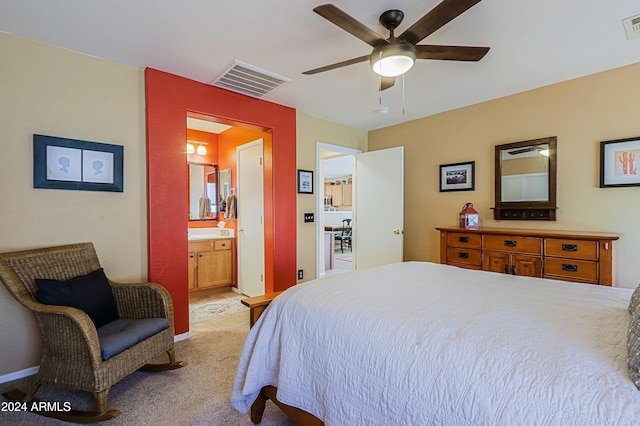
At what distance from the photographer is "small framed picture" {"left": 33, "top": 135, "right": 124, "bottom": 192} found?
7.23 ft

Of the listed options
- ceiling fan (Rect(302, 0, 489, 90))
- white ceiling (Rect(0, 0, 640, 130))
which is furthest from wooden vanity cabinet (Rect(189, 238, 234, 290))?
ceiling fan (Rect(302, 0, 489, 90))

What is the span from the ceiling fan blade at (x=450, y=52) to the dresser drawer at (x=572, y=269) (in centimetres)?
187

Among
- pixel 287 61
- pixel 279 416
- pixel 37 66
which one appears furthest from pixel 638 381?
pixel 37 66

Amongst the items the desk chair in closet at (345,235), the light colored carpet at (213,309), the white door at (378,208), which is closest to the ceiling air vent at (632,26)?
the white door at (378,208)

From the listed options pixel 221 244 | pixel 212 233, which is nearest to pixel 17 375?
pixel 221 244

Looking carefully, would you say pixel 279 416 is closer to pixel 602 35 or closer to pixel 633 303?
pixel 633 303

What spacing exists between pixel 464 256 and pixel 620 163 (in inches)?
59.4

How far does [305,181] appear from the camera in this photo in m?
3.85

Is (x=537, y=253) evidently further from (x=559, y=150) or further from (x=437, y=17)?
(x=437, y=17)

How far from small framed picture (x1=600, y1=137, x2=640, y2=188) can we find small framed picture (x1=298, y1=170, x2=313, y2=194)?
9.54 ft

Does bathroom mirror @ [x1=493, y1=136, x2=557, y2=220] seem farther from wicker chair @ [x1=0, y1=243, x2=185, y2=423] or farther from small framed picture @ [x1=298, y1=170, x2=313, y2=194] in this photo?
wicker chair @ [x1=0, y1=243, x2=185, y2=423]

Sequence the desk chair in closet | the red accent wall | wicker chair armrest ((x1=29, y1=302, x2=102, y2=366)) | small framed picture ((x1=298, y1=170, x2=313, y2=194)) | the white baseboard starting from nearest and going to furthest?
wicker chair armrest ((x1=29, y1=302, x2=102, y2=366)) → the white baseboard → the red accent wall → small framed picture ((x1=298, y1=170, x2=313, y2=194)) → the desk chair in closet

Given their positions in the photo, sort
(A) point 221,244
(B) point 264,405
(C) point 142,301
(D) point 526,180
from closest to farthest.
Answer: (B) point 264,405, (C) point 142,301, (D) point 526,180, (A) point 221,244

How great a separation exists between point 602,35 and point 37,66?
4.07 metres
